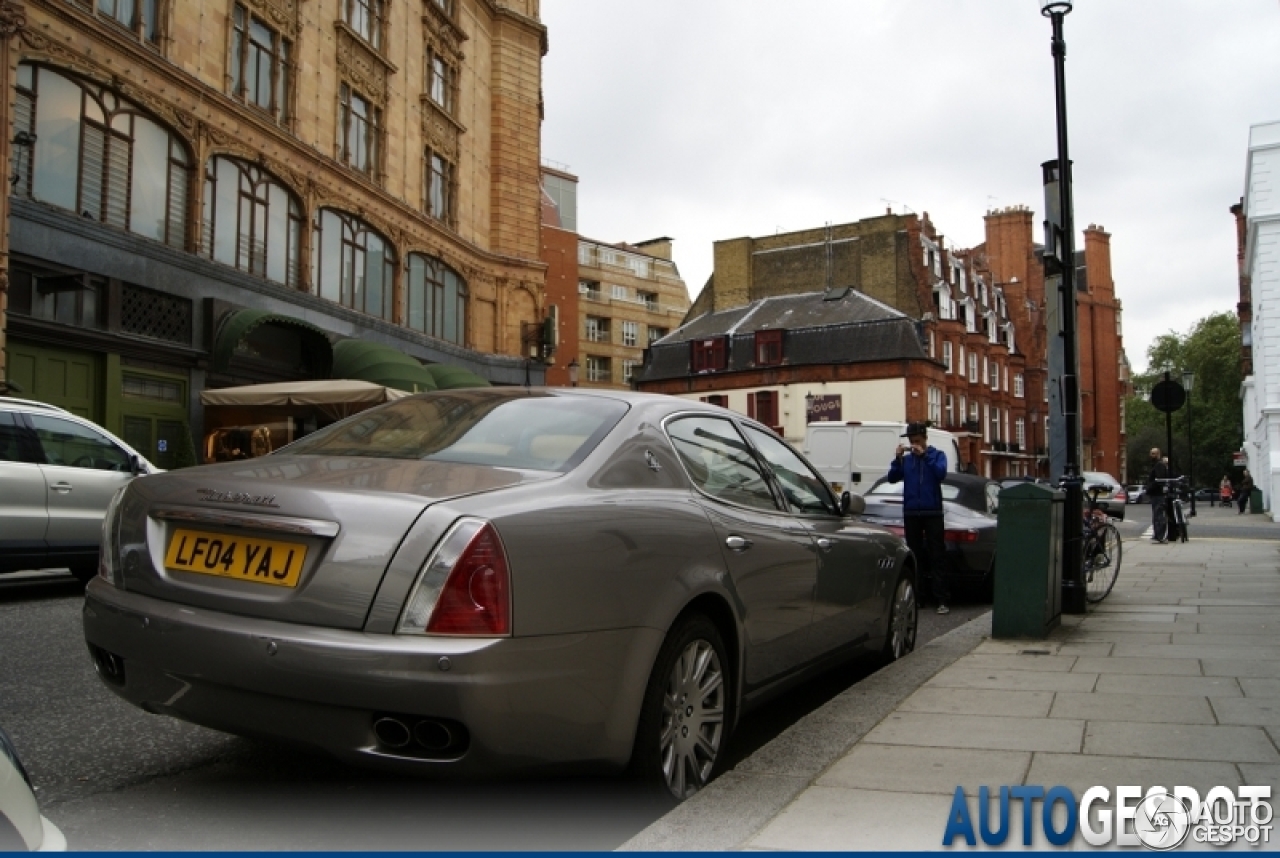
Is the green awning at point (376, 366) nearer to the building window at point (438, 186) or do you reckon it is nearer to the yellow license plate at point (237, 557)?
the building window at point (438, 186)

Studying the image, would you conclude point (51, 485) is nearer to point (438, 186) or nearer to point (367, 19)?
point (367, 19)

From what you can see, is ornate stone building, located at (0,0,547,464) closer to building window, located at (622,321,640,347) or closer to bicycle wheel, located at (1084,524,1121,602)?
bicycle wheel, located at (1084,524,1121,602)

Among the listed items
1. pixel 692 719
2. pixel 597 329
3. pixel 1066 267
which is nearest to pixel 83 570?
pixel 692 719

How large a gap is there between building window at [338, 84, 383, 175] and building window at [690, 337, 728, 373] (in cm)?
3351

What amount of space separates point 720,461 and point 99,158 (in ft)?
54.5

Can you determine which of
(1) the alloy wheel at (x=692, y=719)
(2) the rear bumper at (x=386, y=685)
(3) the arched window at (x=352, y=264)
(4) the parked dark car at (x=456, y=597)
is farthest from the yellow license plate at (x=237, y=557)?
(3) the arched window at (x=352, y=264)

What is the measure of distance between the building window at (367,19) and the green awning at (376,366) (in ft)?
26.3

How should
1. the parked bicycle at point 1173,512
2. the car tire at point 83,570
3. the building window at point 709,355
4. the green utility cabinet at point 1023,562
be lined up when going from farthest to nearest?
the building window at point 709,355 → the parked bicycle at point 1173,512 → the car tire at point 83,570 → the green utility cabinet at point 1023,562

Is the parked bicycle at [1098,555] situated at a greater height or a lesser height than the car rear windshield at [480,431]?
lesser

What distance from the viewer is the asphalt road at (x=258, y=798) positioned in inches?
126

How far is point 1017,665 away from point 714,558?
303cm

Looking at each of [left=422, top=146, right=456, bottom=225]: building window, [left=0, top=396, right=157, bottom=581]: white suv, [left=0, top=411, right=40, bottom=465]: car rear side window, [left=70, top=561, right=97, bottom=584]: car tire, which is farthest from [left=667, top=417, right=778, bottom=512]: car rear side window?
[left=422, top=146, right=456, bottom=225]: building window

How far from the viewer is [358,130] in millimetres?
25625

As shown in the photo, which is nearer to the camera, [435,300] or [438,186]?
[435,300]
